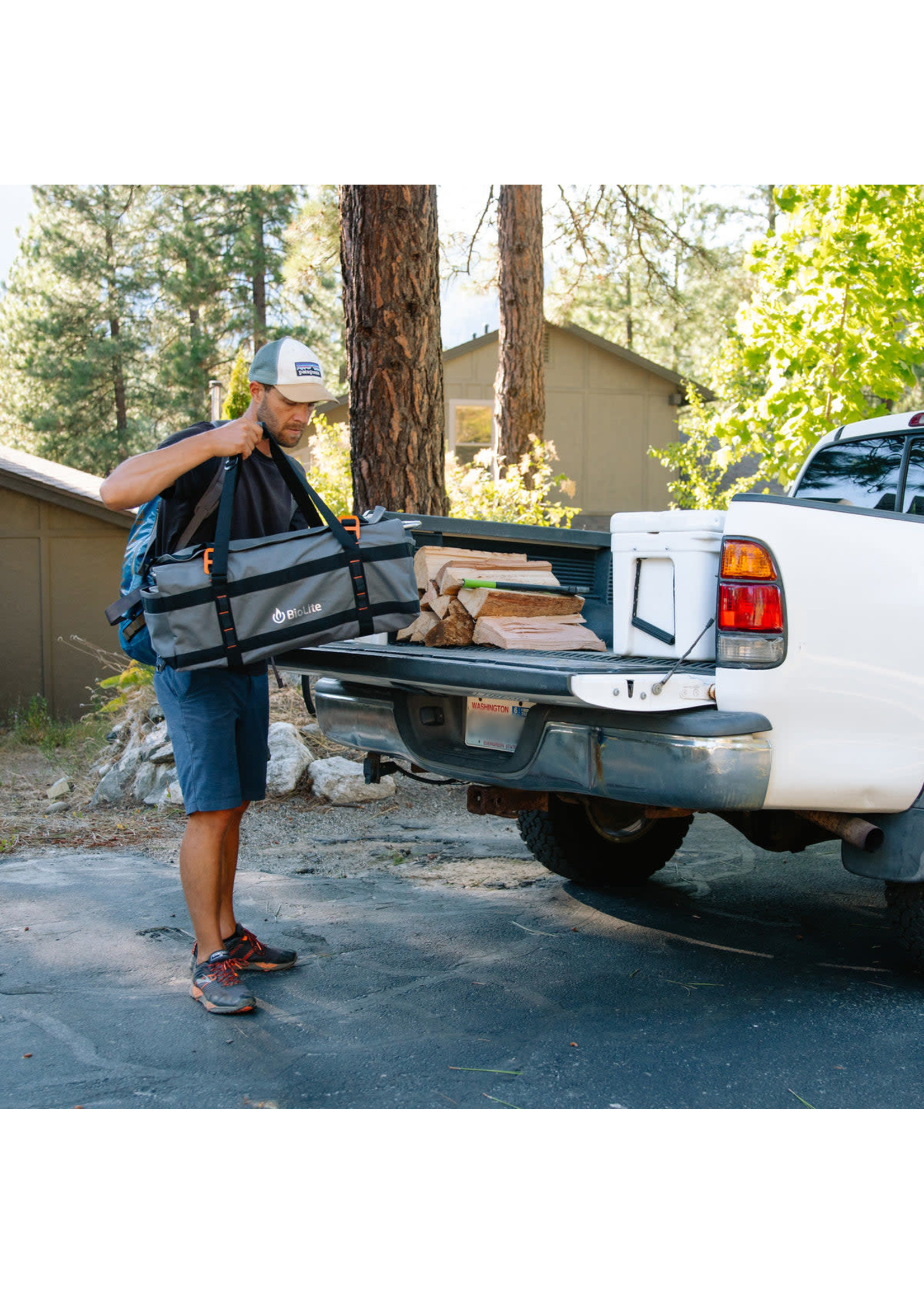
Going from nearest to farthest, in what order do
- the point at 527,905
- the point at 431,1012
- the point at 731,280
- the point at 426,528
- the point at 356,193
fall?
the point at 431,1012, the point at 426,528, the point at 527,905, the point at 356,193, the point at 731,280

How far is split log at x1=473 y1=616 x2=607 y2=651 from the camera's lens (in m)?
4.33

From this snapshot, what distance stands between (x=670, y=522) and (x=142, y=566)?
1.71 metres

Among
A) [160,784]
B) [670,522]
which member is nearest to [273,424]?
[670,522]

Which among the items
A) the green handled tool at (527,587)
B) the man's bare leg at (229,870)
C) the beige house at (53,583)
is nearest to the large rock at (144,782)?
the man's bare leg at (229,870)

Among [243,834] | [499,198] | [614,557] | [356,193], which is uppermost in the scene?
[499,198]

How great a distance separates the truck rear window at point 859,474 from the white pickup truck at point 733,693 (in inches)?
40.2

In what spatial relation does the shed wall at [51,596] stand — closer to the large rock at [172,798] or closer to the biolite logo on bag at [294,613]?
the large rock at [172,798]

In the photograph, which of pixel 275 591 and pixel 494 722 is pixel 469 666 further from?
pixel 275 591

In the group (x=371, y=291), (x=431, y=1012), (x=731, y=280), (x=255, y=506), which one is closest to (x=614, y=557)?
→ (x=255, y=506)

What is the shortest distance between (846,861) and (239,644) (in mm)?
2097

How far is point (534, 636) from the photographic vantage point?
4375 mm

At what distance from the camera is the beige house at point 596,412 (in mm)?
21156

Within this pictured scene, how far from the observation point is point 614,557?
3.92 meters

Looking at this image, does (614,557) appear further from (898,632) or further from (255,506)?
(255,506)
